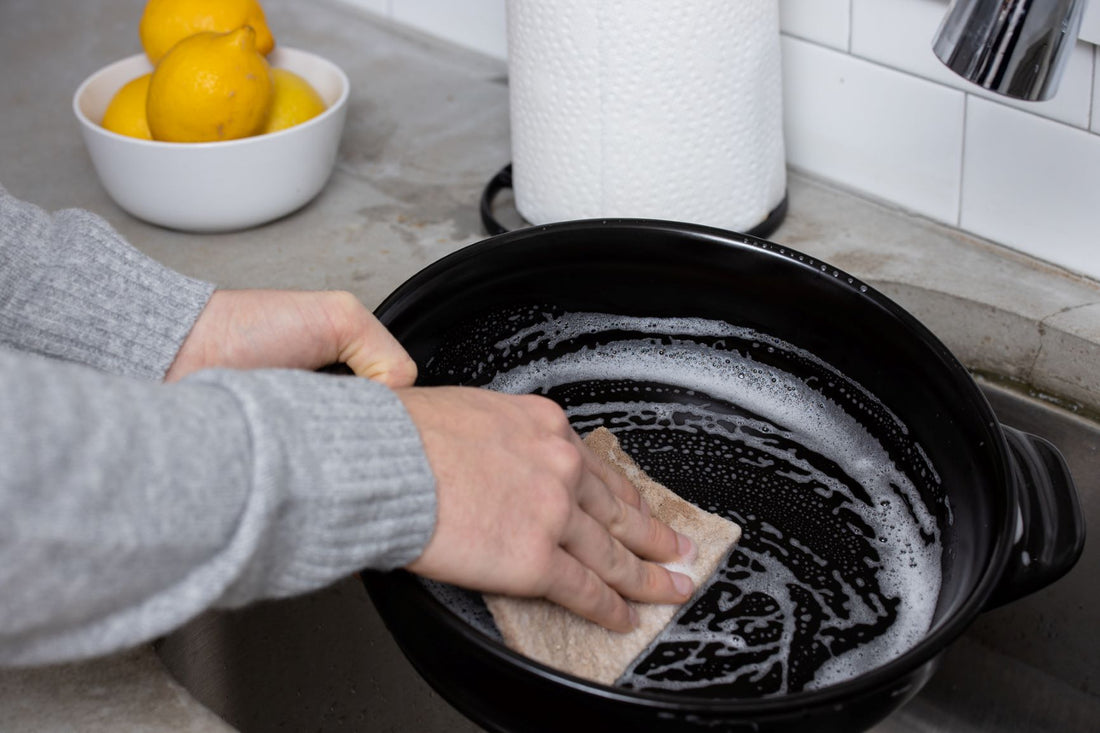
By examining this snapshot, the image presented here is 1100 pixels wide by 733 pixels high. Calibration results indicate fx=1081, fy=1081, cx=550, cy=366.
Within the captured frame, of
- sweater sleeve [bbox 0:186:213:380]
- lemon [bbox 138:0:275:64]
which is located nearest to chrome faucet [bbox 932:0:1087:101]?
sweater sleeve [bbox 0:186:213:380]

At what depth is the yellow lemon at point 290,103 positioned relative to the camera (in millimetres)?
863

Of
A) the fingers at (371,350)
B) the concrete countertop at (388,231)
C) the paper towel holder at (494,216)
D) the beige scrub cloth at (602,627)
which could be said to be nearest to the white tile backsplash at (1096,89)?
the concrete countertop at (388,231)

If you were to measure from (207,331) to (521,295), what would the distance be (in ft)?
0.67

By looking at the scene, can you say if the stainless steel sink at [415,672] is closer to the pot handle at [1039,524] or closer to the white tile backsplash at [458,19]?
the pot handle at [1039,524]

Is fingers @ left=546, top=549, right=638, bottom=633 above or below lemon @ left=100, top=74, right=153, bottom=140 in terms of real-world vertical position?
below

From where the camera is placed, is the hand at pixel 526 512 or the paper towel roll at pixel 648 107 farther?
the paper towel roll at pixel 648 107

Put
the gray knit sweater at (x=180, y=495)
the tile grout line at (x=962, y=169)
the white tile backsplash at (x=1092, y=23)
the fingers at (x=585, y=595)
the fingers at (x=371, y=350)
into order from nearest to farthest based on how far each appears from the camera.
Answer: the gray knit sweater at (x=180, y=495) < the fingers at (x=585, y=595) < the fingers at (x=371, y=350) < the white tile backsplash at (x=1092, y=23) < the tile grout line at (x=962, y=169)

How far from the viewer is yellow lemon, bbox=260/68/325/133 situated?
863 millimetres

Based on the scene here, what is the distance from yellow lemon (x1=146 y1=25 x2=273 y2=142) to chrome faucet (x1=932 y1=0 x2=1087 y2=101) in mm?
497

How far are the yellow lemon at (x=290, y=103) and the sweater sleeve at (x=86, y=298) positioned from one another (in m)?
0.28

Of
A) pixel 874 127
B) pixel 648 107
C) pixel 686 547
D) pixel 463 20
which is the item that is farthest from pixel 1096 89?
pixel 463 20

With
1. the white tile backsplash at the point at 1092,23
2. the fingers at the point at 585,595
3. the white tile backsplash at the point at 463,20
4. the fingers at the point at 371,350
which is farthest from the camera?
the white tile backsplash at the point at 463,20

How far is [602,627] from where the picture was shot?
55cm

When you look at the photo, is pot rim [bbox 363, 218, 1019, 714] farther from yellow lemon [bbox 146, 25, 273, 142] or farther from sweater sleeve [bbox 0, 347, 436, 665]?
yellow lemon [bbox 146, 25, 273, 142]
